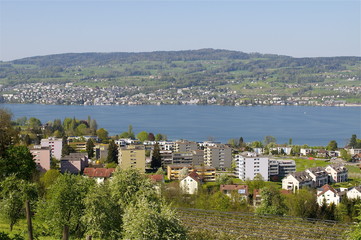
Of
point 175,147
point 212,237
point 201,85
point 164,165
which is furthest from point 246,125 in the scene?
point 201,85

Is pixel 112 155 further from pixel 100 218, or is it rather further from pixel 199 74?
pixel 199 74

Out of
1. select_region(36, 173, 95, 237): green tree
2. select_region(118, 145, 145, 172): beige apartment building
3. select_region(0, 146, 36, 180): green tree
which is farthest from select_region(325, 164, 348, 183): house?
select_region(36, 173, 95, 237): green tree

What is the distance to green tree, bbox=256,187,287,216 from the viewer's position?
10.6 metres

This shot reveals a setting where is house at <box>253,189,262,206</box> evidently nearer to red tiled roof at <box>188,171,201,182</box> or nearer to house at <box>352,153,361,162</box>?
red tiled roof at <box>188,171,201,182</box>

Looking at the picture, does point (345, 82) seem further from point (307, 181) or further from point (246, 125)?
point (307, 181)

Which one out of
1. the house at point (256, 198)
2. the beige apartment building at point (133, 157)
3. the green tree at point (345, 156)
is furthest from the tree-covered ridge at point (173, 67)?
the house at point (256, 198)

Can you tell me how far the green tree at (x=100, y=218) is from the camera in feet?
19.8

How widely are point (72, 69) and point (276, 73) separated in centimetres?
3789

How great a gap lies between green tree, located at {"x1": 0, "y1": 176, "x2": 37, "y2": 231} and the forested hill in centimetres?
6308

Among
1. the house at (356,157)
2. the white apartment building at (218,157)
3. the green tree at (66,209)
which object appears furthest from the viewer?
the house at (356,157)

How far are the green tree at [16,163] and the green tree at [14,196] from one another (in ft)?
5.44

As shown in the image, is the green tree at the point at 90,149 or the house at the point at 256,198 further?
the green tree at the point at 90,149

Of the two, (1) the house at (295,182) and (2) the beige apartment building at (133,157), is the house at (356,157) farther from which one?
(2) the beige apartment building at (133,157)

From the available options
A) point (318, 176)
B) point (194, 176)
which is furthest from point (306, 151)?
point (194, 176)
